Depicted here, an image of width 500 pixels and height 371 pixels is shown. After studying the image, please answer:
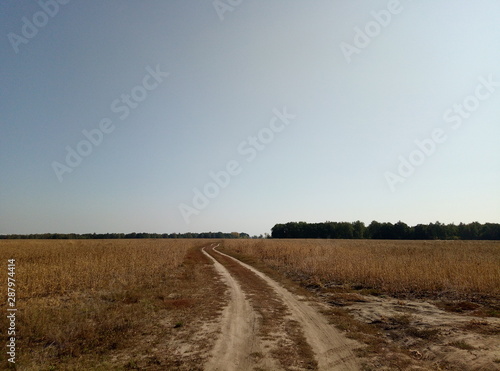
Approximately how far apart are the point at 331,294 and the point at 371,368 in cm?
907

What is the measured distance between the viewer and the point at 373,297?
14.5 meters

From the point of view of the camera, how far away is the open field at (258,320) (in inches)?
277

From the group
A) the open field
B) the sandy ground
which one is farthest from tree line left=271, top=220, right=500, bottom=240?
the sandy ground

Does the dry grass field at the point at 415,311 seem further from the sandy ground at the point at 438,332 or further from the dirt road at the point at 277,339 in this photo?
the dirt road at the point at 277,339

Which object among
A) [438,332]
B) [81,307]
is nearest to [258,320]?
[438,332]

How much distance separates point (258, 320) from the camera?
33.7ft

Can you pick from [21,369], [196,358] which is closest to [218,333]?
[196,358]

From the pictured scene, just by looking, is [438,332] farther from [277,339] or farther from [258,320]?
[258,320]

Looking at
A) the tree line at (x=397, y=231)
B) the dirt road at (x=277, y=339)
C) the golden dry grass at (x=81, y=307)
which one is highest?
the golden dry grass at (x=81, y=307)

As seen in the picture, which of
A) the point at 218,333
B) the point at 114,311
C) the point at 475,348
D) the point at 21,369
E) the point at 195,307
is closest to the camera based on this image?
the point at 21,369

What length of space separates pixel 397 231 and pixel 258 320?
124060mm

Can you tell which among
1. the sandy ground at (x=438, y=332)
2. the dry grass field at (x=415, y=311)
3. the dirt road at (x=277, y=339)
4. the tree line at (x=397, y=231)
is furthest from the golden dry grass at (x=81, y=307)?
the tree line at (x=397, y=231)

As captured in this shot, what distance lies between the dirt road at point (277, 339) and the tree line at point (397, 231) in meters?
116

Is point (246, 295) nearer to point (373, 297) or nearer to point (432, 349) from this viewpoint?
point (373, 297)
